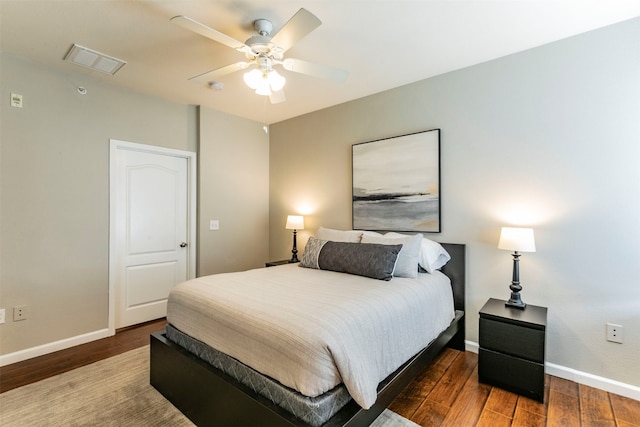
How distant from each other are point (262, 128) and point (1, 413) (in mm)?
3822

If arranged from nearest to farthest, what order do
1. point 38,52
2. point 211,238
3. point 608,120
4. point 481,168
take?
point 608,120 → point 38,52 → point 481,168 → point 211,238

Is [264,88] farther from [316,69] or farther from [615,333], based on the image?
[615,333]

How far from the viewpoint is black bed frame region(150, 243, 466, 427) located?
1388 mm

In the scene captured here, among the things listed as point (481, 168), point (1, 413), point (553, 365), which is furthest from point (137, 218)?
point (553, 365)

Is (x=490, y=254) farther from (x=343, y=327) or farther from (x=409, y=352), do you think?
(x=343, y=327)

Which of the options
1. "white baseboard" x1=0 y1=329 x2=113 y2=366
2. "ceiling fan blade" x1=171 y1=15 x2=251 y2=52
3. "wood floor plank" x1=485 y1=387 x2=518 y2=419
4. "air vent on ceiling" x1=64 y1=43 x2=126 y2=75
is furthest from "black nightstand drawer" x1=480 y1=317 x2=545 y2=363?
"air vent on ceiling" x1=64 y1=43 x2=126 y2=75

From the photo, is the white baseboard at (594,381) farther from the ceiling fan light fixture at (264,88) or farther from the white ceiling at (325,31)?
the ceiling fan light fixture at (264,88)

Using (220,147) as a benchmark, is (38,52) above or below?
above

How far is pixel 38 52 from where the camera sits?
8.15 ft

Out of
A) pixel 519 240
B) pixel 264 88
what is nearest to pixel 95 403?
pixel 264 88

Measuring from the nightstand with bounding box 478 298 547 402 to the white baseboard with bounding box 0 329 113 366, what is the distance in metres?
3.51

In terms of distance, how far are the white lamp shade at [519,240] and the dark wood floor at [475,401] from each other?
1.01 meters

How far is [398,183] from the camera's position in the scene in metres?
3.15

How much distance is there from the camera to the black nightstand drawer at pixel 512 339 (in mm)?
1990
